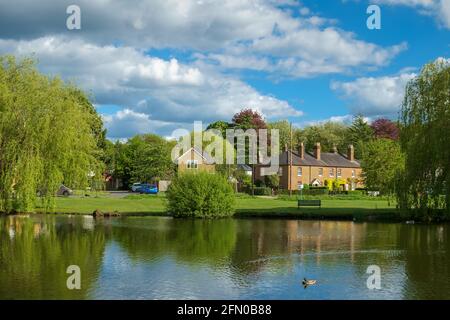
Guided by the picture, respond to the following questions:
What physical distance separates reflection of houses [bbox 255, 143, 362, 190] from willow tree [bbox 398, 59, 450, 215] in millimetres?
39980

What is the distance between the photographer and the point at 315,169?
83.9 metres

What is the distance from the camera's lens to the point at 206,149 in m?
83.5

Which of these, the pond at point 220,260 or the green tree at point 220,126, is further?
the green tree at point 220,126

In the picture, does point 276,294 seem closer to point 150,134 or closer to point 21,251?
point 21,251

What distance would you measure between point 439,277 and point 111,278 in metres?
10.1

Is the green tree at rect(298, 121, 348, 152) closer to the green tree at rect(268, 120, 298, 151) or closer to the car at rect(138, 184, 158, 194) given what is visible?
the green tree at rect(268, 120, 298, 151)

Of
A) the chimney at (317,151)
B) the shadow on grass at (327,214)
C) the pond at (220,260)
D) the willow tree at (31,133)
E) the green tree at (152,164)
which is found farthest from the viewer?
the chimney at (317,151)

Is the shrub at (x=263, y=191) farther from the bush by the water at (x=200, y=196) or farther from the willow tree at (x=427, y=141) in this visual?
the willow tree at (x=427, y=141)

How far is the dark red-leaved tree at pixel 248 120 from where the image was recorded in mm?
95000

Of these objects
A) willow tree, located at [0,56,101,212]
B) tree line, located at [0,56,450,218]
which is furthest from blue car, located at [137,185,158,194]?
willow tree, located at [0,56,101,212]

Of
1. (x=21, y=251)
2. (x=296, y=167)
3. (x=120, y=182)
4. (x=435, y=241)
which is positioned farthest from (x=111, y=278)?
(x=120, y=182)

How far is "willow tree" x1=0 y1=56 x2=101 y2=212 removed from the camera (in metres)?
31.8

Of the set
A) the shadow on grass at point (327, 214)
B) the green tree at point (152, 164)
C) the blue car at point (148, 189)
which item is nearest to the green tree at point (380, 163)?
the shadow on grass at point (327, 214)

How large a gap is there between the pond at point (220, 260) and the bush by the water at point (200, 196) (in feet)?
16.7
